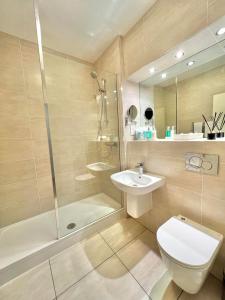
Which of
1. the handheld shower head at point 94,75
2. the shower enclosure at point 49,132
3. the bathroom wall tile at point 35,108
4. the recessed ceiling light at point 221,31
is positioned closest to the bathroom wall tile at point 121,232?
the shower enclosure at point 49,132

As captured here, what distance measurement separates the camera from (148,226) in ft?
5.60

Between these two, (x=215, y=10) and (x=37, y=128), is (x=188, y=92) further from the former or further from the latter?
(x=37, y=128)

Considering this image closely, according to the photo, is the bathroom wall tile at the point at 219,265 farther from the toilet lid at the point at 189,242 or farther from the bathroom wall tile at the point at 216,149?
the bathroom wall tile at the point at 216,149

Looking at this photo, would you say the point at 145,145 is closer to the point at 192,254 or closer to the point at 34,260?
the point at 192,254

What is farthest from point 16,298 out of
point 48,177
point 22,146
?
point 22,146

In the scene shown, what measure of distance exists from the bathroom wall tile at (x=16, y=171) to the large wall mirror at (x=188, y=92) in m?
1.85

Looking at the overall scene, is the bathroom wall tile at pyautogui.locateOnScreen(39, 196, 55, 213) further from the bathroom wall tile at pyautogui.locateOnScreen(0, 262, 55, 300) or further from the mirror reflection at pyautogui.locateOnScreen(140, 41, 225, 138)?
the mirror reflection at pyautogui.locateOnScreen(140, 41, 225, 138)

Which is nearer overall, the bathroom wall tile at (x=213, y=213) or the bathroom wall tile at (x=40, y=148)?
the bathroom wall tile at (x=213, y=213)

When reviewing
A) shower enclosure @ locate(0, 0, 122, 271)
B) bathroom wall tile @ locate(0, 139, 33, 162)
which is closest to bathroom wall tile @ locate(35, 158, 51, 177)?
shower enclosure @ locate(0, 0, 122, 271)

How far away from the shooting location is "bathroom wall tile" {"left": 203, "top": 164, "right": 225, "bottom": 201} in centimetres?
102

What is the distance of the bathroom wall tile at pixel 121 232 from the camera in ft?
5.00

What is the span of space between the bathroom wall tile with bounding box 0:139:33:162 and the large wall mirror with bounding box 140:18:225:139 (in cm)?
175

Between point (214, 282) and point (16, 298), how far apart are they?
5.41ft

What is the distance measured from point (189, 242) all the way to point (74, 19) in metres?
2.44
